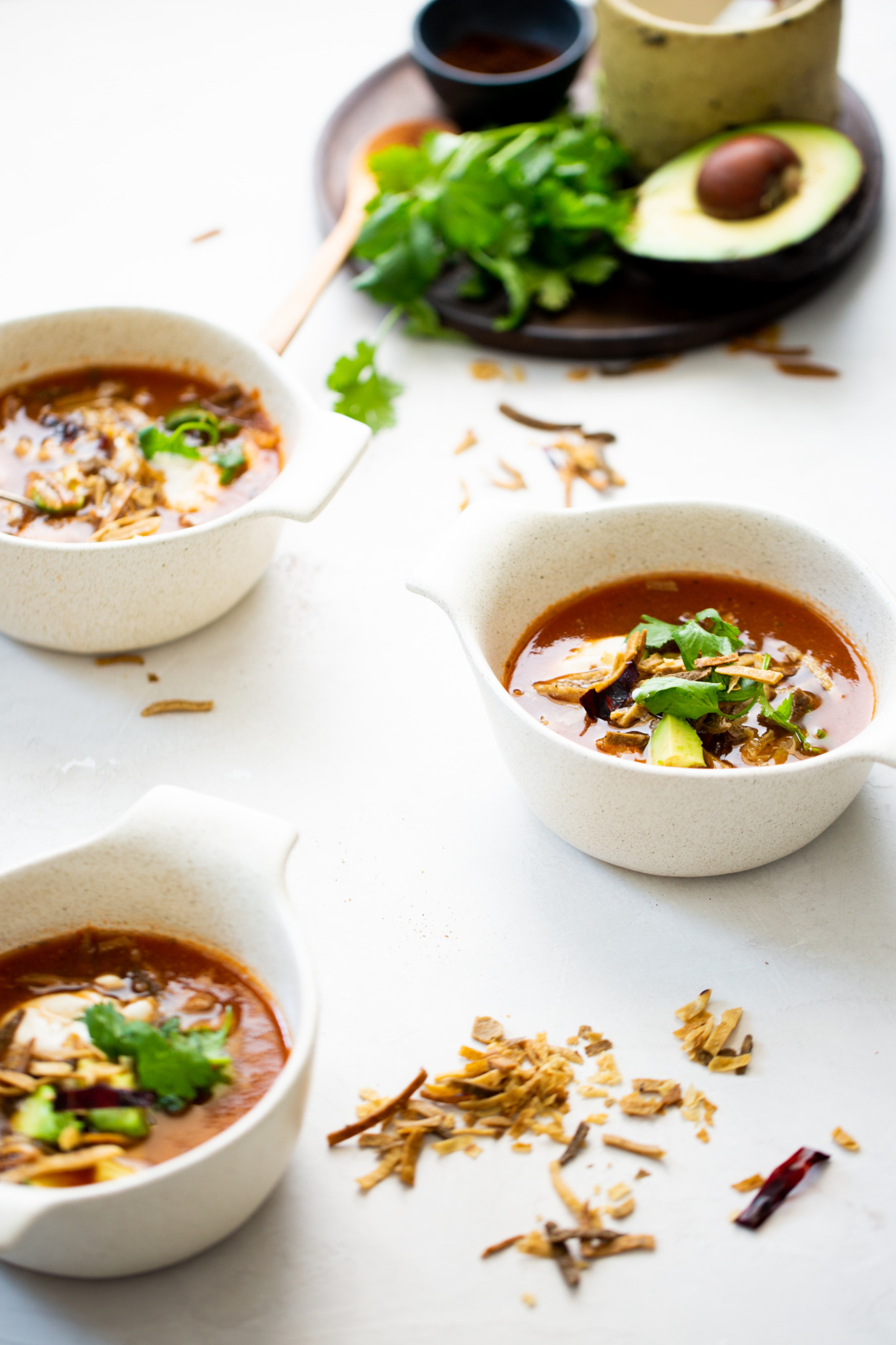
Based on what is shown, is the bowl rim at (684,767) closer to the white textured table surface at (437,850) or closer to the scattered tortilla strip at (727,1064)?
the white textured table surface at (437,850)

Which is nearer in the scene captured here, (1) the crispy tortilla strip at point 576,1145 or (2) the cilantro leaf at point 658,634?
(1) the crispy tortilla strip at point 576,1145

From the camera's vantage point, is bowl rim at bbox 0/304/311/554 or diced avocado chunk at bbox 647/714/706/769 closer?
diced avocado chunk at bbox 647/714/706/769

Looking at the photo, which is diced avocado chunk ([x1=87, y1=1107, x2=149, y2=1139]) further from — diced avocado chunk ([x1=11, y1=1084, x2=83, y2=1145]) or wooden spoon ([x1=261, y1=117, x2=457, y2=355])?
wooden spoon ([x1=261, y1=117, x2=457, y2=355])

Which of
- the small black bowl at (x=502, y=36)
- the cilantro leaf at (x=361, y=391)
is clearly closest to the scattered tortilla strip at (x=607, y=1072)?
the cilantro leaf at (x=361, y=391)

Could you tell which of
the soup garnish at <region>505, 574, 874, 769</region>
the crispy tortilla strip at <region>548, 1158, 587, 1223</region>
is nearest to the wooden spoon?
the soup garnish at <region>505, 574, 874, 769</region>

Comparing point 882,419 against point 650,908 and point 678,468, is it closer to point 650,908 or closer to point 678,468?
point 678,468

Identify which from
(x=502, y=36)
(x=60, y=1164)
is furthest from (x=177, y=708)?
(x=502, y=36)

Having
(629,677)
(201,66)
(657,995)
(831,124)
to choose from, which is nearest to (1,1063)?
(657,995)
